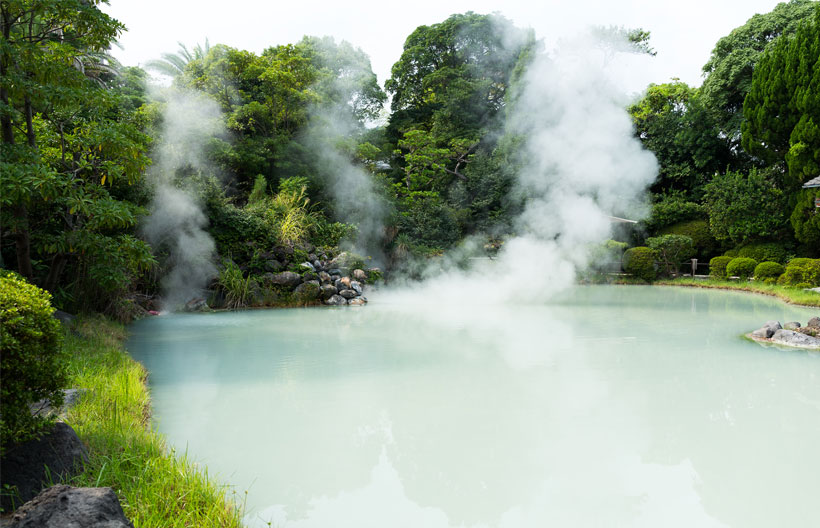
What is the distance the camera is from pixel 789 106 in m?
15.6

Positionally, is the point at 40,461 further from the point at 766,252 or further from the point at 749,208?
the point at 749,208

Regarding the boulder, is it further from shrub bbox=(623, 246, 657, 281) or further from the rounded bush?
the rounded bush

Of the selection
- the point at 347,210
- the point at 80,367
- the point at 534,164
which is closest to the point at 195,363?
the point at 80,367

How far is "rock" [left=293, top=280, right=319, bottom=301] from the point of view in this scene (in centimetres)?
1134

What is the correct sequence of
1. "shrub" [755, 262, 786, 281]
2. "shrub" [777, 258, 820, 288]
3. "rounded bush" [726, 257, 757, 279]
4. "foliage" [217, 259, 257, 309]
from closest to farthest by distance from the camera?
"foliage" [217, 259, 257, 309] < "shrub" [777, 258, 820, 288] < "shrub" [755, 262, 786, 281] < "rounded bush" [726, 257, 757, 279]

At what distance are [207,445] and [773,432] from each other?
3884mm

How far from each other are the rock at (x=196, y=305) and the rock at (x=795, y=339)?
9501 millimetres

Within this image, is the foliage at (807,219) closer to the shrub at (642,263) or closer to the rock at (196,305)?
the shrub at (642,263)

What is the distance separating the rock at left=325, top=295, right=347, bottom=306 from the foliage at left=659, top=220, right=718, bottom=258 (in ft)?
A: 40.7

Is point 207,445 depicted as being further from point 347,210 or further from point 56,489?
point 347,210

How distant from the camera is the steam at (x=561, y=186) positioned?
1434 centimetres

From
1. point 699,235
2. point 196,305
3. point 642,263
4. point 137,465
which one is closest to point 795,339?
point 137,465

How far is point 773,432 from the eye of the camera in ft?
12.2

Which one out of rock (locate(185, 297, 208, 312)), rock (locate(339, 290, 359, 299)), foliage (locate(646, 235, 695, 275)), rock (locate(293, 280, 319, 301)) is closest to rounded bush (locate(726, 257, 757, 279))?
foliage (locate(646, 235, 695, 275))
